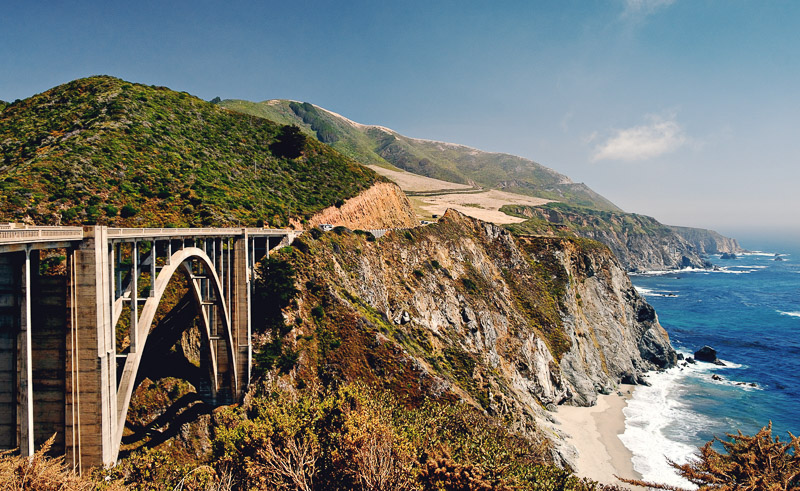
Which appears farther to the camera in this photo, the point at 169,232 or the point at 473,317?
the point at 473,317

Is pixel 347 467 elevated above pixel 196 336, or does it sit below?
below

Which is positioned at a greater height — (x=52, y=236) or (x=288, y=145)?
(x=288, y=145)

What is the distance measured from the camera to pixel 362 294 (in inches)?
1849

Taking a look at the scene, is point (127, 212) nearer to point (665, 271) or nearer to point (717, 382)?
point (717, 382)

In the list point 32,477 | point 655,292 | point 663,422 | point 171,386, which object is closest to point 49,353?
point 32,477

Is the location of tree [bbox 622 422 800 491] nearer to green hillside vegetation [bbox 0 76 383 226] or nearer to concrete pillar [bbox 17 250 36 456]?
concrete pillar [bbox 17 250 36 456]

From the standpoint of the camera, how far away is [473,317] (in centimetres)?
5697

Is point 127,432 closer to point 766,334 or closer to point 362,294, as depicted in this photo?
point 362,294

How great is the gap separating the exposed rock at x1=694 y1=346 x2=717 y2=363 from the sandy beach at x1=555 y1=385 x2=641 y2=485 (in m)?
26.1

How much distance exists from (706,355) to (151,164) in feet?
325

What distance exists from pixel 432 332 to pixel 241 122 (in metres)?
53.8

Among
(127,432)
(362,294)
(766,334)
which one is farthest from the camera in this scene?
(766,334)

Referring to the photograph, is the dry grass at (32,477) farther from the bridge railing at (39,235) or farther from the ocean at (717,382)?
the ocean at (717,382)

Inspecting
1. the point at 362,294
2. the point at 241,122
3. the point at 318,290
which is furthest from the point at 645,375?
the point at 241,122
